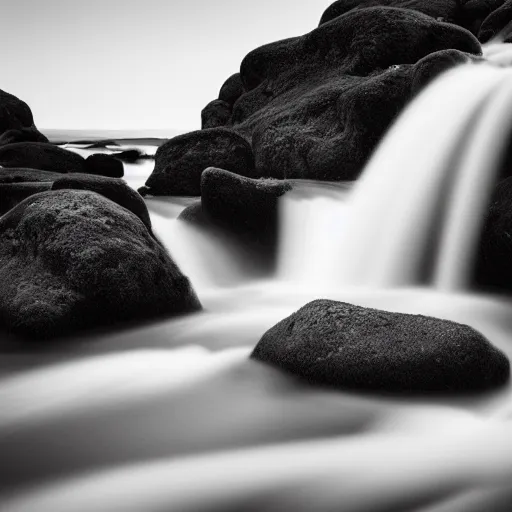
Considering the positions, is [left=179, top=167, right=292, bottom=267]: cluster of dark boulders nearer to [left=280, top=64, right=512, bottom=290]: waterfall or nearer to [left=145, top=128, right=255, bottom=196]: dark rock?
[left=280, top=64, right=512, bottom=290]: waterfall

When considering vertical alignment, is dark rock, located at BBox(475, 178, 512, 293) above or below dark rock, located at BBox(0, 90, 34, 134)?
below

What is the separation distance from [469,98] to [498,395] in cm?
481

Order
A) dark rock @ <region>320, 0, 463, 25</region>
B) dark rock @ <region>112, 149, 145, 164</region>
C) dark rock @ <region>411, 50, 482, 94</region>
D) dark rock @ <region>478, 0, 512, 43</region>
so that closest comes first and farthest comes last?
dark rock @ <region>411, 50, 482, 94</region> < dark rock @ <region>478, 0, 512, 43</region> < dark rock @ <region>320, 0, 463, 25</region> < dark rock @ <region>112, 149, 145, 164</region>

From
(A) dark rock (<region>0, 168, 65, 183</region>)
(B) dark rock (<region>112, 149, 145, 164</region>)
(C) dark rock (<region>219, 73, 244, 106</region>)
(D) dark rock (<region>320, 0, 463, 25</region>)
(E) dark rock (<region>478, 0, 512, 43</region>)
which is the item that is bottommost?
(B) dark rock (<region>112, 149, 145, 164</region>)

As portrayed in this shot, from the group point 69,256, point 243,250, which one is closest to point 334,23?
point 243,250

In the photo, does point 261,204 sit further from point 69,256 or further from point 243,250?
point 69,256

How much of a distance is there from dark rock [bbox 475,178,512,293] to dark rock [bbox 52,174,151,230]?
3.22 metres

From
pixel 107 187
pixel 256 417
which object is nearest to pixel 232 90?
pixel 107 187

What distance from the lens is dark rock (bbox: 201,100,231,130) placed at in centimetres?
1717

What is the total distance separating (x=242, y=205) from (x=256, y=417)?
13.9 ft

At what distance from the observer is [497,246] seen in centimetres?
581

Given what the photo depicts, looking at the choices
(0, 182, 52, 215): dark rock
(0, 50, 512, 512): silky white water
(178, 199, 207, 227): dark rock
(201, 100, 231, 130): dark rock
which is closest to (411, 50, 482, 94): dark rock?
(0, 50, 512, 512): silky white water

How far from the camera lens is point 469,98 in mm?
7301

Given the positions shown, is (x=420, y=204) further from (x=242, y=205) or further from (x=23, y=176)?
(x=23, y=176)
